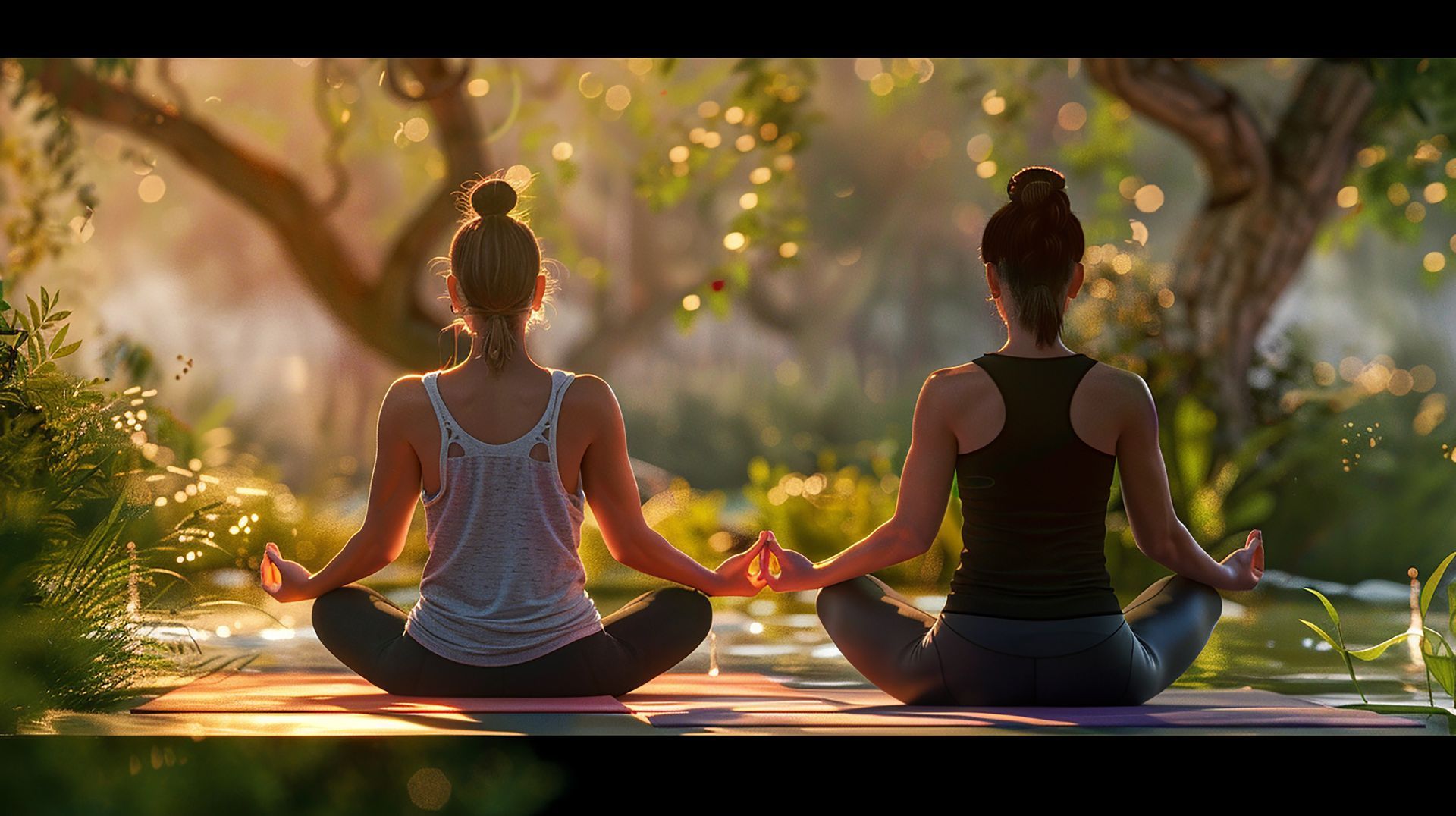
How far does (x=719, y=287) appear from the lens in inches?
237

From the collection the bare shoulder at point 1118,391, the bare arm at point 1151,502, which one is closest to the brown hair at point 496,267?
the bare shoulder at point 1118,391

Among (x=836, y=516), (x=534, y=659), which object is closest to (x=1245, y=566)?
(x=534, y=659)

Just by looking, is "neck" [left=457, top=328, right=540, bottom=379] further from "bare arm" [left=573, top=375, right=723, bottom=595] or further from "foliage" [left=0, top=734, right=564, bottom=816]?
"foliage" [left=0, top=734, right=564, bottom=816]

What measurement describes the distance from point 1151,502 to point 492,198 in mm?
1418

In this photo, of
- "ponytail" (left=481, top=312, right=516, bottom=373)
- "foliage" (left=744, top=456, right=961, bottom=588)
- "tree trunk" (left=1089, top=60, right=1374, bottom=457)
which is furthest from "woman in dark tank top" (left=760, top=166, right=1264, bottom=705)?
"tree trunk" (left=1089, top=60, right=1374, bottom=457)

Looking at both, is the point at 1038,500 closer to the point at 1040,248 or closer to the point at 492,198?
the point at 1040,248

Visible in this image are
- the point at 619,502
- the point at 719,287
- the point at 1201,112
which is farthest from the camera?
the point at 1201,112

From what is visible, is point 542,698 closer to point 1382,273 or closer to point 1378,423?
point 1378,423

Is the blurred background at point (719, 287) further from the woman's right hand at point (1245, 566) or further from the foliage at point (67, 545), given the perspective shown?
the woman's right hand at point (1245, 566)

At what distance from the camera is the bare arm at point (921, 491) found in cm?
284

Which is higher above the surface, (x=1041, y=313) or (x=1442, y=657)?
(x=1041, y=313)

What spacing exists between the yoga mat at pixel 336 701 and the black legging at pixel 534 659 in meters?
0.03

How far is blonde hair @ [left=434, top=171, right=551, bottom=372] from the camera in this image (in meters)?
2.86
